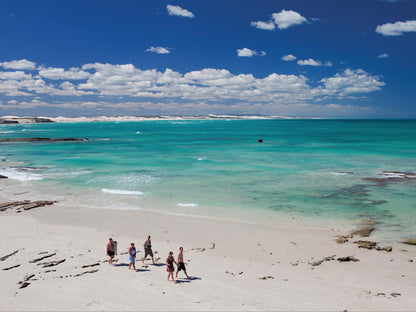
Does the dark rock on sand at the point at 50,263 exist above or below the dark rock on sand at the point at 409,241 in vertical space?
below

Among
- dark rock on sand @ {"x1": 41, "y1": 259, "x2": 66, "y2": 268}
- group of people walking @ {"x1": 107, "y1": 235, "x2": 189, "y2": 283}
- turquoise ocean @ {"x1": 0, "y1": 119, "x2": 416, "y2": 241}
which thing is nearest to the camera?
group of people walking @ {"x1": 107, "y1": 235, "x2": 189, "y2": 283}

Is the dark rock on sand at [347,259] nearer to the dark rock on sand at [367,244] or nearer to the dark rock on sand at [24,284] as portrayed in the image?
the dark rock on sand at [367,244]

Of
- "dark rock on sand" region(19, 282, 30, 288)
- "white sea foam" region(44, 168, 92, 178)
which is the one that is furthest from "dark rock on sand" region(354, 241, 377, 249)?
"white sea foam" region(44, 168, 92, 178)

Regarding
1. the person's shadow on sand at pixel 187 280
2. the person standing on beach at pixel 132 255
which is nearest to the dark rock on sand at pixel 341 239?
the person's shadow on sand at pixel 187 280

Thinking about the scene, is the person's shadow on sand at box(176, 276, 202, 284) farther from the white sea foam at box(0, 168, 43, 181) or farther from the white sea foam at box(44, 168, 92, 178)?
the white sea foam at box(0, 168, 43, 181)

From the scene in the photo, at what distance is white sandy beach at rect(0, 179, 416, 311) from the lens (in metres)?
11.0

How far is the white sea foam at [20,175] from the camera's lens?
3425cm

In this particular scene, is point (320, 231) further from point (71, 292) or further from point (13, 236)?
point (13, 236)

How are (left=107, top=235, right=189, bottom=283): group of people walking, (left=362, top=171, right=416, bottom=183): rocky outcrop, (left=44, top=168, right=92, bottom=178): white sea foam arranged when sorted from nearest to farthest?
(left=107, top=235, right=189, bottom=283): group of people walking, (left=362, top=171, right=416, bottom=183): rocky outcrop, (left=44, top=168, right=92, bottom=178): white sea foam

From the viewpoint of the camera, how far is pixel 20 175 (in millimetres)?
36156

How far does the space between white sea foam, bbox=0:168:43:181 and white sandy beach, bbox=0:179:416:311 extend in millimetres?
14992

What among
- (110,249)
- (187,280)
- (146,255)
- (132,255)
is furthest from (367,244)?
(110,249)

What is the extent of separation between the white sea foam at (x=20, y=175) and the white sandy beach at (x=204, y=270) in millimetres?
14992

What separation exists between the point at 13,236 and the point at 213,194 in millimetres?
14908
